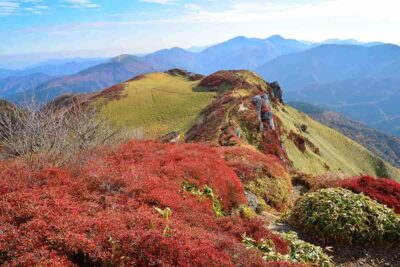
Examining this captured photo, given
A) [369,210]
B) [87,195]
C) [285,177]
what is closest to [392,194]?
[369,210]

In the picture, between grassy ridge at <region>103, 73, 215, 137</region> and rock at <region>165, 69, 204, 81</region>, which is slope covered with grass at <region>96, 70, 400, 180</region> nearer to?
grassy ridge at <region>103, 73, 215, 137</region>

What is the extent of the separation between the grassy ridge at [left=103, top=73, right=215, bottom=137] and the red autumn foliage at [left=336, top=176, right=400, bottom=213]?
37329 mm

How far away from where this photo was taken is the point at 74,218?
10.2m

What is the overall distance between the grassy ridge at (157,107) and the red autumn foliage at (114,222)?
140 ft

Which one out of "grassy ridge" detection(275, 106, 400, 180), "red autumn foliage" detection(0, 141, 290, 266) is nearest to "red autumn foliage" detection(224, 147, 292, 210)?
"red autumn foliage" detection(0, 141, 290, 266)

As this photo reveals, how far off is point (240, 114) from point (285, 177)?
24312 mm

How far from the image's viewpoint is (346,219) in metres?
16.0

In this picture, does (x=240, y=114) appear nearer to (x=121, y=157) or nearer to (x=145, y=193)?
(x=121, y=157)

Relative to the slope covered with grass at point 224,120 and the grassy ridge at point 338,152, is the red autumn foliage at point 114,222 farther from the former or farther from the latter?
the grassy ridge at point 338,152

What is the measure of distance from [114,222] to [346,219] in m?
10.9

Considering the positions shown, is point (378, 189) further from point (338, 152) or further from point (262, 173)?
point (338, 152)

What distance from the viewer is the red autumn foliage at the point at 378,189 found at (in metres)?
20.3

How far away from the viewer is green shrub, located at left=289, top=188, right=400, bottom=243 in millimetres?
15461

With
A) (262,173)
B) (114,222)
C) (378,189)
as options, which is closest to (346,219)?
(378,189)
